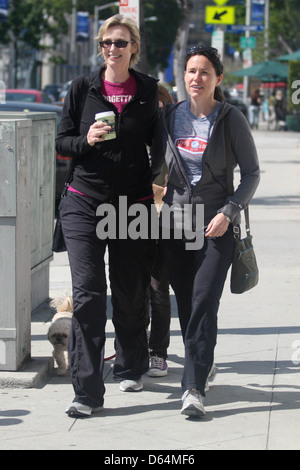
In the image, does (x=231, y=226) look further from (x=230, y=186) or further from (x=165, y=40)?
(x=165, y=40)

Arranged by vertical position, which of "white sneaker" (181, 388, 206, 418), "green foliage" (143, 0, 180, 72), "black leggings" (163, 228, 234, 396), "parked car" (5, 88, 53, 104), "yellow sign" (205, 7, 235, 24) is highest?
"green foliage" (143, 0, 180, 72)

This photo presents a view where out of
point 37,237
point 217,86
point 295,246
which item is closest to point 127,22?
point 217,86

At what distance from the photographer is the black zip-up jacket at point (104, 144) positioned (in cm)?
498

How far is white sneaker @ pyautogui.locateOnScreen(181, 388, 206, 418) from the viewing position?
4.84 meters

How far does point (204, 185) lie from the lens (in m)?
4.98

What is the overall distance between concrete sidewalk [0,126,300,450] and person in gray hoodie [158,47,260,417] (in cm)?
27

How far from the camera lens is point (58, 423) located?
4.80 meters

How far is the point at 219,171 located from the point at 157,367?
4.65 feet

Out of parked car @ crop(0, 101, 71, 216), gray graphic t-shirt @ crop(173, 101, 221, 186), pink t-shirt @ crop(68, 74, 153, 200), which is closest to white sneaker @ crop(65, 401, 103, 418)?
pink t-shirt @ crop(68, 74, 153, 200)

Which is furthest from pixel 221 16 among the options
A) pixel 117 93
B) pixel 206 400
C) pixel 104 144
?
pixel 206 400

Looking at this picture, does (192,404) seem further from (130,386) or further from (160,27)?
(160,27)

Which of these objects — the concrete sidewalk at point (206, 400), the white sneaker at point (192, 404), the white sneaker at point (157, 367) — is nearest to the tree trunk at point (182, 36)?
the concrete sidewalk at point (206, 400)

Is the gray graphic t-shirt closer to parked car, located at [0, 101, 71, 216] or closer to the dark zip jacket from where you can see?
the dark zip jacket

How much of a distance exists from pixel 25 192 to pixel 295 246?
18.3ft
